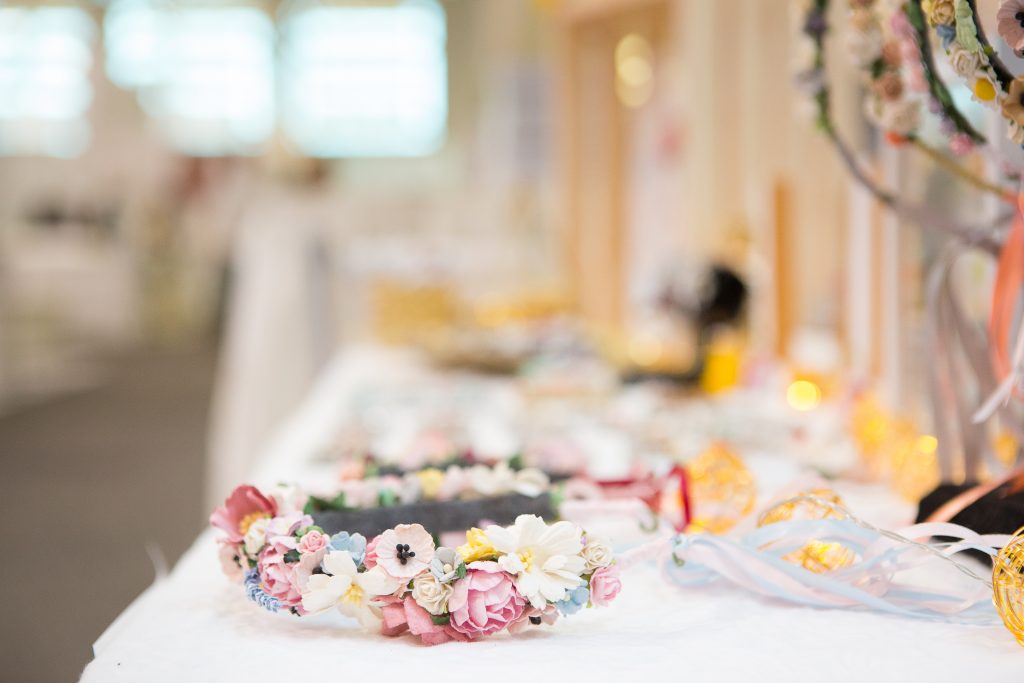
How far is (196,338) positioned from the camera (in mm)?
11156

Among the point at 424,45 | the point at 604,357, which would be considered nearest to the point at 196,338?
the point at 424,45

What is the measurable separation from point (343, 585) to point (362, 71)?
10702 millimetres

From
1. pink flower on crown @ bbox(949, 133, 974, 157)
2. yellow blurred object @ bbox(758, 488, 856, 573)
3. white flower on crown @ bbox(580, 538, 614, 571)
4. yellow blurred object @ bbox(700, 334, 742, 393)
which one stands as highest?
pink flower on crown @ bbox(949, 133, 974, 157)

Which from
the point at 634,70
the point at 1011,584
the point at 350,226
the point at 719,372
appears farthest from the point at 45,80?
the point at 1011,584

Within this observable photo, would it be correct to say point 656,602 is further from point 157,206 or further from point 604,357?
point 157,206

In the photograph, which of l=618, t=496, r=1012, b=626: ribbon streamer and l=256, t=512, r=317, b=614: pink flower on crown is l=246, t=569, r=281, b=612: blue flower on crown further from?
l=618, t=496, r=1012, b=626: ribbon streamer

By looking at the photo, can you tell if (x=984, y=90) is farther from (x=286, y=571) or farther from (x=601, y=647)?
(x=286, y=571)

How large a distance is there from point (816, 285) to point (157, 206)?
33.3ft

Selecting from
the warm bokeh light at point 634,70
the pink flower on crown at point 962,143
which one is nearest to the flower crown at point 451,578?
the pink flower on crown at point 962,143

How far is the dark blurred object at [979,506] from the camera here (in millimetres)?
919

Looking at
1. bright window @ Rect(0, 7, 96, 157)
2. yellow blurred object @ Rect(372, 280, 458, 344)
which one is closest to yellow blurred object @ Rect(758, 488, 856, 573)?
yellow blurred object @ Rect(372, 280, 458, 344)

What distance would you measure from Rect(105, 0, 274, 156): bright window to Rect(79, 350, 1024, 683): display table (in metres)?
10.8

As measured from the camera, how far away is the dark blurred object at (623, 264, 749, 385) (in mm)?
2148

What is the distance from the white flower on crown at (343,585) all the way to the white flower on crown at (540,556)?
8 cm
